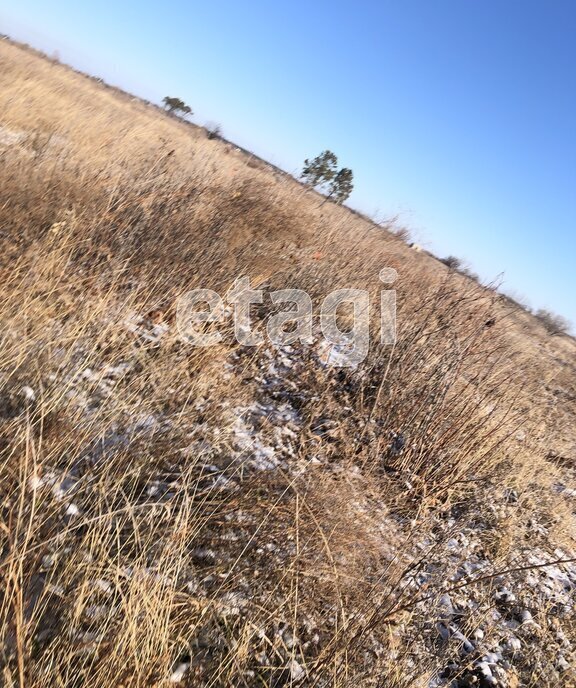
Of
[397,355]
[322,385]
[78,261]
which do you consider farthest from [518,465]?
[78,261]

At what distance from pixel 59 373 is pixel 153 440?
1.83 ft

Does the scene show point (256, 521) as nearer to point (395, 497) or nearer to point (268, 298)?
point (395, 497)

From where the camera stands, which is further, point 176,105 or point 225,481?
point 176,105

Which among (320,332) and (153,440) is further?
(320,332)

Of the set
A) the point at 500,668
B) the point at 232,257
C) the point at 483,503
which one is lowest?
the point at 500,668

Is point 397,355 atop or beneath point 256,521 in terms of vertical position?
atop

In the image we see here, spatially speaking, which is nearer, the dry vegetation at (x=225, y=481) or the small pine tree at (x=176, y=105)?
the dry vegetation at (x=225, y=481)

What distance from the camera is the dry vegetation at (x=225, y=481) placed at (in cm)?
143

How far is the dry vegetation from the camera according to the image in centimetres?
143

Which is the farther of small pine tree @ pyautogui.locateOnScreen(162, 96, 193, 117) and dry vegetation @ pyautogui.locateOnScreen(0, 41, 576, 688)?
small pine tree @ pyautogui.locateOnScreen(162, 96, 193, 117)

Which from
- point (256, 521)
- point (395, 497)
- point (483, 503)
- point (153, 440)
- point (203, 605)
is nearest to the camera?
point (203, 605)

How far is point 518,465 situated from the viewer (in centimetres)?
371

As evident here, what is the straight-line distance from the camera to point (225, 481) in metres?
2.17

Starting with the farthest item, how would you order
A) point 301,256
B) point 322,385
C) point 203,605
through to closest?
point 301,256, point 322,385, point 203,605
